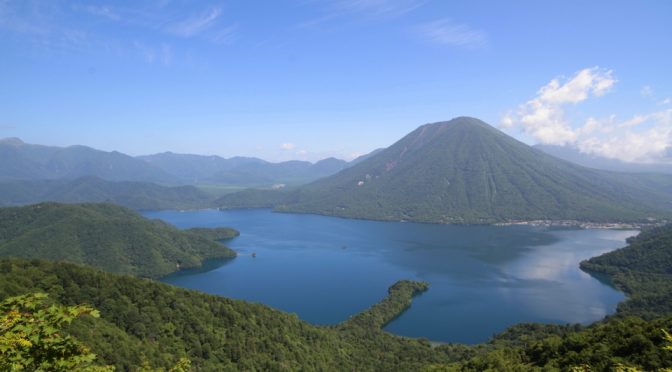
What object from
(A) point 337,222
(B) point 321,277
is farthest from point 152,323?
(A) point 337,222

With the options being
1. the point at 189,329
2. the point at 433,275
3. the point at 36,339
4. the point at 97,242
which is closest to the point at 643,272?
the point at 433,275

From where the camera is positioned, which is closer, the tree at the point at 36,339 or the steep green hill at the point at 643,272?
the tree at the point at 36,339

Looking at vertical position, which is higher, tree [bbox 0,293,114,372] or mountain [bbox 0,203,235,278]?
tree [bbox 0,293,114,372]

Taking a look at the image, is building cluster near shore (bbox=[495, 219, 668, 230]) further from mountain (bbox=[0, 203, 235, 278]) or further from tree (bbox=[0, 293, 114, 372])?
tree (bbox=[0, 293, 114, 372])

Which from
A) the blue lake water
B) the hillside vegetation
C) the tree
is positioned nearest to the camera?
the tree

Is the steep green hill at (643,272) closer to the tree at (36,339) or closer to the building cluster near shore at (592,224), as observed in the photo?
the building cluster near shore at (592,224)

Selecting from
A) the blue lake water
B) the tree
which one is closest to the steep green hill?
the blue lake water

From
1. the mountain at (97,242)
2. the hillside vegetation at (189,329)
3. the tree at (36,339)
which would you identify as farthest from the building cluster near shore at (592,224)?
the tree at (36,339)
